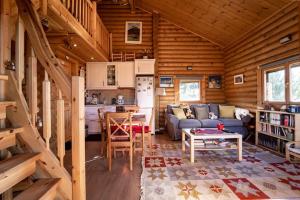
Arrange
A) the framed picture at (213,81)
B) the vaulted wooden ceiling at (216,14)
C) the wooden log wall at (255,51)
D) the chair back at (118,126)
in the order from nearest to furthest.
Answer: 1. the chair back at (118,126)
2. the wooden log wall at (255,51)
3. the vaulted wooden ceiling at (216,14)
4. the framed picture at (213,81)

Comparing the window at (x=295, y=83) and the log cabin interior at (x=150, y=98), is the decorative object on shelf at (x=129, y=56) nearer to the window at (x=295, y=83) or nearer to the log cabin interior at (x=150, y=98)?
the log cabin interior at (x=150, y=98)

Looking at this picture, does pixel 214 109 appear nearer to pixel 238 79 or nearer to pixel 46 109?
pixel 238 79

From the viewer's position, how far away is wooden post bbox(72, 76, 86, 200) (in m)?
1.66

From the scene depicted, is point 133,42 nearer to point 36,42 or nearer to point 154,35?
point 154,35

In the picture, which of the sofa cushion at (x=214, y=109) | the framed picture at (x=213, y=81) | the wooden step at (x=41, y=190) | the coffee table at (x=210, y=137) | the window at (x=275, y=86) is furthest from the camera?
the framed picture at (x=213, y=81)

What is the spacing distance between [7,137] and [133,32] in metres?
5.95

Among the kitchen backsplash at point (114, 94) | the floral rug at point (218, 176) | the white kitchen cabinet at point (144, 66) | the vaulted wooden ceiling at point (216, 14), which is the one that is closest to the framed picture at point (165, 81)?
the white kitchen cabinet at point (144, 66)

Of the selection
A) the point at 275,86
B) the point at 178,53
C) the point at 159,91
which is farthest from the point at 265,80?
the point at 159,91

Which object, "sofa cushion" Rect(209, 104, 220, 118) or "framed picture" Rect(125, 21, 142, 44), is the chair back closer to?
"sofa cushion" Rect(209, 104, 220, 118)

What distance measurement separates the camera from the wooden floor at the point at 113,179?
7.87 ft

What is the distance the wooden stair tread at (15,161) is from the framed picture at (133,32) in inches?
227

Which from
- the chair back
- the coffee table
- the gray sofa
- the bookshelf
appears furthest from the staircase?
the bookshelf

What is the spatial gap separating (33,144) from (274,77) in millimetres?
5054

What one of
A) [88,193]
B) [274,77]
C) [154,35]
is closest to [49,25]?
[88,193]
